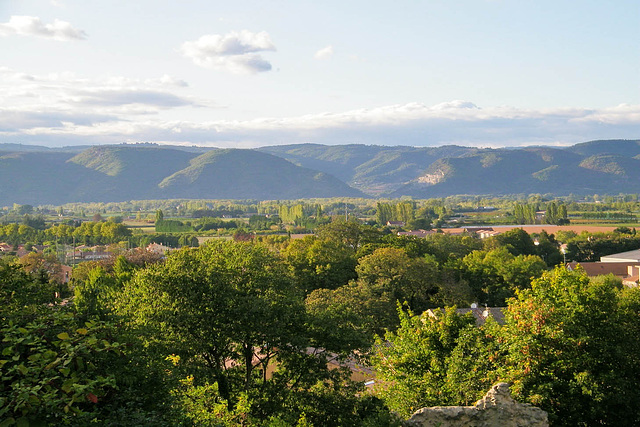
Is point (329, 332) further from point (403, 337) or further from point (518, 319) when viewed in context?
point (518, 319)

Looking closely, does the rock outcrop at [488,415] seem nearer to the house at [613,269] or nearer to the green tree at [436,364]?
the green tree at [436,364]

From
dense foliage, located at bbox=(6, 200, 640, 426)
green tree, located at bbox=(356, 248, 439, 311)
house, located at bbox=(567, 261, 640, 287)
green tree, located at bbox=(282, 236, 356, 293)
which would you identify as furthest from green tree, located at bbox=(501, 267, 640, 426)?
house, located at bbox=(567, 261, 640, 287)

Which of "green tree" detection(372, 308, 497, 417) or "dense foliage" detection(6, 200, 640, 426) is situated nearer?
"dense foliage" detection(6, 200, 640, 426)

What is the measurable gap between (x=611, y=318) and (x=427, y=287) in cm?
2724

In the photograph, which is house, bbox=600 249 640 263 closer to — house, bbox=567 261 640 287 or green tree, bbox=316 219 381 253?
house, bbox=567 261 640 287

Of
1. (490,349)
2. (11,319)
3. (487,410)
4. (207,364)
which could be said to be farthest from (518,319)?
(11,319)

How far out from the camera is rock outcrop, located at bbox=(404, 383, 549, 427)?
12852mm

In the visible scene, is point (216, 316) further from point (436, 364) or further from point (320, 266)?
point (320, 266)

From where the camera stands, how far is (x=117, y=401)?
1012cm

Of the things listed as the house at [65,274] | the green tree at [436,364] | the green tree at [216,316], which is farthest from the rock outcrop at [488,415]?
the house at [65,274]

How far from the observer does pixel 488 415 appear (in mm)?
13008

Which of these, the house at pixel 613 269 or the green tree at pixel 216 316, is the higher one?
the green tree at pixel 216 316

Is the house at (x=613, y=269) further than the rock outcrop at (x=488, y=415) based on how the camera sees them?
Yes

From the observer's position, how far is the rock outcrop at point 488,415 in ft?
42.2
